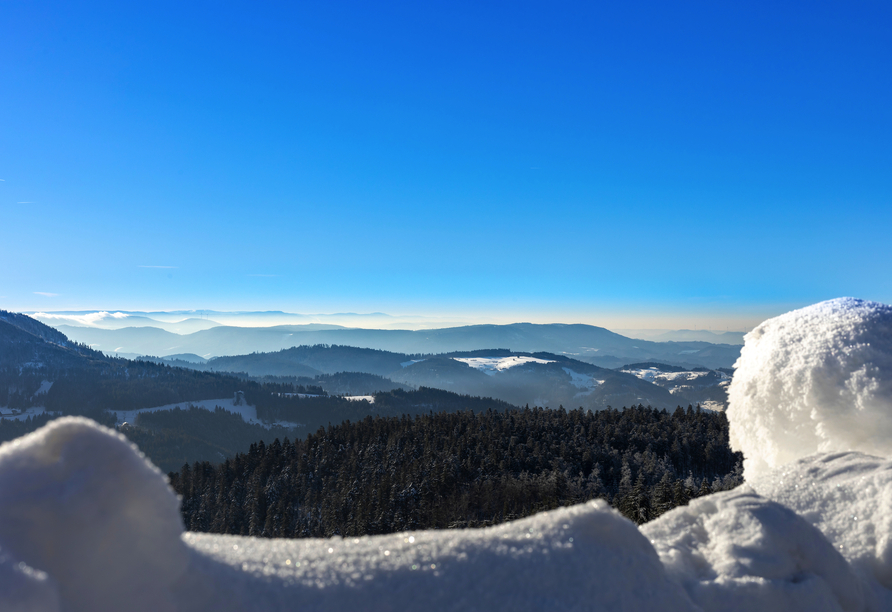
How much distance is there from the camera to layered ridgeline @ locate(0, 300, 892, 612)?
1863 mm

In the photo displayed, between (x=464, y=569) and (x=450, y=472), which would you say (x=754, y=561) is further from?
(x=450, y=472)

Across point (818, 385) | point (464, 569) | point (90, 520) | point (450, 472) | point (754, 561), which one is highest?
point (818, 385)

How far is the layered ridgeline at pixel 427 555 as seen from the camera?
6.11ft

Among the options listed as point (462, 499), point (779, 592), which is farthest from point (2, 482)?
point (462, 499)

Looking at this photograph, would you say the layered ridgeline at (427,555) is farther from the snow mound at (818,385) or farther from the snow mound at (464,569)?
the snow mound at (818,385)

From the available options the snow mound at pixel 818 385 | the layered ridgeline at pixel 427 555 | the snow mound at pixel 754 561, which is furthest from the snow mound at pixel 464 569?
the snow mound at pixel 818 385

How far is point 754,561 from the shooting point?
10.4ft

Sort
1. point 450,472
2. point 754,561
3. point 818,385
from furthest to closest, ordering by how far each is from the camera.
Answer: point 450,472 → point 818,385 → point 754,561

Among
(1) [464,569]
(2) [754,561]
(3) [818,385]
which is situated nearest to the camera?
(1) [464,569]

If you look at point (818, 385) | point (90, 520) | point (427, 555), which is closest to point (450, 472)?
point (818, 385)

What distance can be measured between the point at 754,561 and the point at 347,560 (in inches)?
103

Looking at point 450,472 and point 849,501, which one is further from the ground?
point 849,501

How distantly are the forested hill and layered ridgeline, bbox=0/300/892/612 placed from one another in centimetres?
7046

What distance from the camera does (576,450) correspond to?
105 meters
